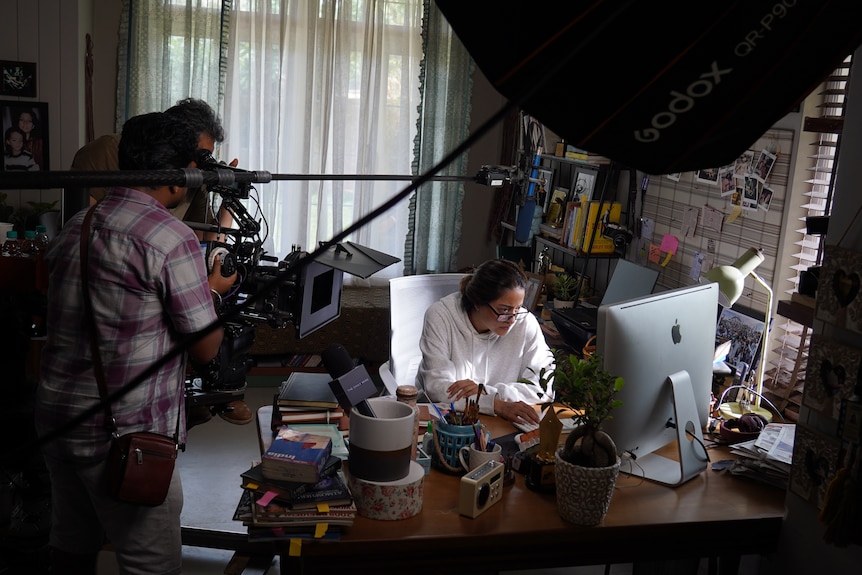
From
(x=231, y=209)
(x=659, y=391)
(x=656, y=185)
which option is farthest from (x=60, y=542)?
(x=656, y=185)

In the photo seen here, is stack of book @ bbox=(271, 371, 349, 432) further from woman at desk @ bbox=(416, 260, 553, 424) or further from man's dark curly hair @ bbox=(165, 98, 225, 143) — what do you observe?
man's dark curly hair @ bbox=(165, 98, 225, 143)

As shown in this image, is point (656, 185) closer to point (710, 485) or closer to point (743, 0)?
point (710, 485)

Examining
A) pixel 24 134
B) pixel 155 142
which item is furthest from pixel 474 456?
pixel 24 134

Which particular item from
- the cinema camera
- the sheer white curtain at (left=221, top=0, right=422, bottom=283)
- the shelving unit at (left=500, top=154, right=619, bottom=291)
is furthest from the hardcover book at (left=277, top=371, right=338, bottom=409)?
the sheer white curtain at (left=221, top=0, right=422, bottom=283)

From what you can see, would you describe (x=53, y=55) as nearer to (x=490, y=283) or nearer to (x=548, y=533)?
(x=490, y=283)

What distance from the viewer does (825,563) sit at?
5.91 ft

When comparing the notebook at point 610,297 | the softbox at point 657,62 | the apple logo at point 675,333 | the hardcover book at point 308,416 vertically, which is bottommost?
the hardcover book at point 308,416

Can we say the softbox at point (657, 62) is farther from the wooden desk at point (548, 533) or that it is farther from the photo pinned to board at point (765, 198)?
the photo pinned to board at point (765, 198)

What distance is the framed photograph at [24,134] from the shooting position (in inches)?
176


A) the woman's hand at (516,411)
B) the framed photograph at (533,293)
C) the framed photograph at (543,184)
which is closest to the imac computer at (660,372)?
the woman's hand at (516,411)

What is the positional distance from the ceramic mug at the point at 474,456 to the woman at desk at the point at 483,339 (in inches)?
24.3

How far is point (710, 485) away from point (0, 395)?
89.8 inches

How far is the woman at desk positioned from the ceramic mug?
0.62 m

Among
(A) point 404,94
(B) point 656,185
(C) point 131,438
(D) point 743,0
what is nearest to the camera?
(D) point 743,0
